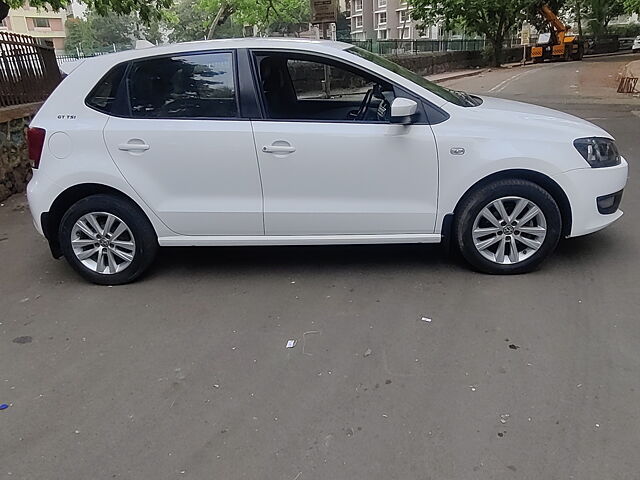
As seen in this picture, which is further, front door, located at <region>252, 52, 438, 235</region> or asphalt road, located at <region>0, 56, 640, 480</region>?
front door, located at <region>252, 52, 438, 235</region>

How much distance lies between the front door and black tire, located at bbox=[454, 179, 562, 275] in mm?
239

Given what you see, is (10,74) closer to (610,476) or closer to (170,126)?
(170,126)

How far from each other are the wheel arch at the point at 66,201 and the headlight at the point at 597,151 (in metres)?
3.34

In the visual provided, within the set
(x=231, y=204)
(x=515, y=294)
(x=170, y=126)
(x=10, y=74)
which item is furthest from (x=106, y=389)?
(x=10, y=74)

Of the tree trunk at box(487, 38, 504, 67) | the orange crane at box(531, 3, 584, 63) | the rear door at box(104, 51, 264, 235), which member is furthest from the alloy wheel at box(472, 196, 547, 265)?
the orange crane at box(531, 3, 584, 63)

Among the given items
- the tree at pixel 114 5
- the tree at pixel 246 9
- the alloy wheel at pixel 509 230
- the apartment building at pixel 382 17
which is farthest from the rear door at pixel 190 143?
the apartment building at pixel 382 17

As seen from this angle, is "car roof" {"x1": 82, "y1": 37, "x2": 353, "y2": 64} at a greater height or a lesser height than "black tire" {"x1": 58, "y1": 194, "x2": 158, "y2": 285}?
greater

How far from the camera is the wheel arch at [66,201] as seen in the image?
14.9ft

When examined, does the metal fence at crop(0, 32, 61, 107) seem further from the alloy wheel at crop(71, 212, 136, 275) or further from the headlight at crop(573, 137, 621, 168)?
the headlight at crop(573, 137, 621, 168)

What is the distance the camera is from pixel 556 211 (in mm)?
4352

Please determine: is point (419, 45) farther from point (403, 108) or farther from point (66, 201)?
point (66, 201)

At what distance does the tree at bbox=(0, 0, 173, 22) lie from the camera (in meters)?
9.32

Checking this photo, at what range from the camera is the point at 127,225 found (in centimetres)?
→ 457

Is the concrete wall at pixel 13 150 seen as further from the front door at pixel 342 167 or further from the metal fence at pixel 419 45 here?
the metal fence at pixel 419 45
